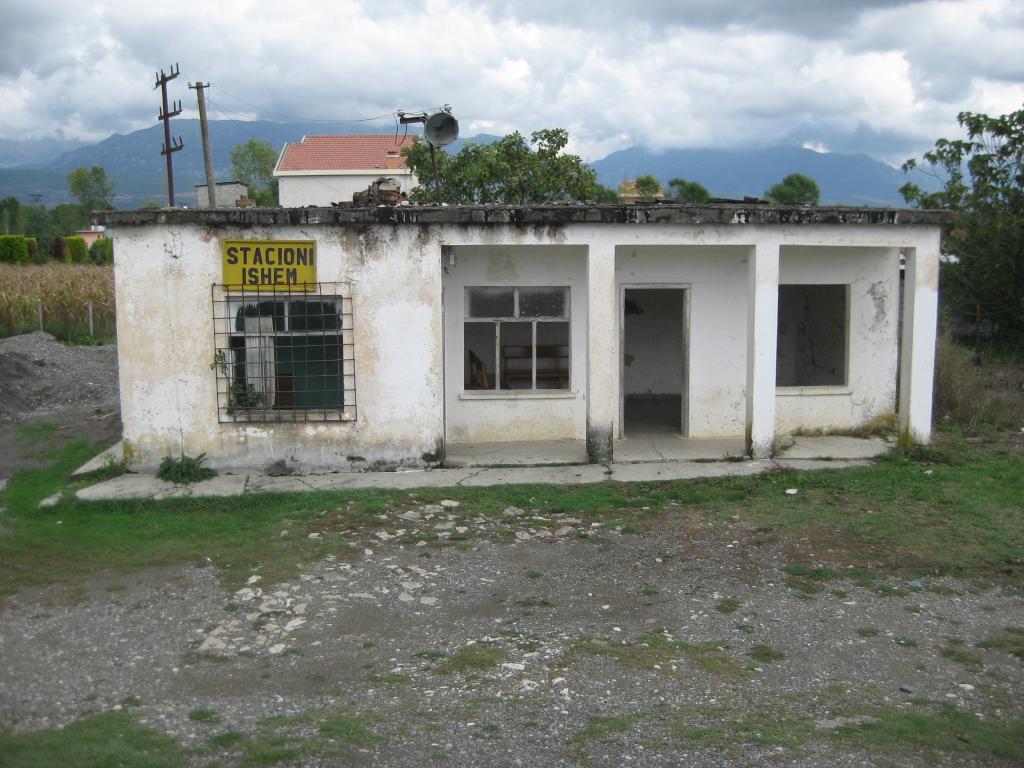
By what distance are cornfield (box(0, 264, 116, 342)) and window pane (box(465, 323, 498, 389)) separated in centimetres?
1488

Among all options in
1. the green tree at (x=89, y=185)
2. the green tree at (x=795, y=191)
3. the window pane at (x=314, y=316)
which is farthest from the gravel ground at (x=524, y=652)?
the green tree at (x=89, y=185)

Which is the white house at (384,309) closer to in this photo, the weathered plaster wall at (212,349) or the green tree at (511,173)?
the weathered plaster wall at (212,349)

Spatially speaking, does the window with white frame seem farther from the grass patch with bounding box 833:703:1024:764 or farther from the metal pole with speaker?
the grass patch with bounding box 833:703:1024:764

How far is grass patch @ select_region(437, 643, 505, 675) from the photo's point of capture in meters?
5.76

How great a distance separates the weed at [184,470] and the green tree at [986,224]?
→ 16.0 m

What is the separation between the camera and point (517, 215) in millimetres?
10820

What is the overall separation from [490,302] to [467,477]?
9.22 ft

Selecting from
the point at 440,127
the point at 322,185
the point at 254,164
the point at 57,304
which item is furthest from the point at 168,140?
the point at 254,164

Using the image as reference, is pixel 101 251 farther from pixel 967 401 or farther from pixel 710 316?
pixel 967 401

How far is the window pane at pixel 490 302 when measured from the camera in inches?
487

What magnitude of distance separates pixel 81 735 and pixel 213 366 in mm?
6469

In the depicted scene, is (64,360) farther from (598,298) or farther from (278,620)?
(278,620)

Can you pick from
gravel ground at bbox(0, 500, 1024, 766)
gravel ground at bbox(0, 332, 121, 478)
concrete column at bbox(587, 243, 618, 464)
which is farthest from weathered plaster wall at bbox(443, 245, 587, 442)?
gravel ground at bbox(0, 332, 121, 478)

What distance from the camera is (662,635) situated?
629 cm
